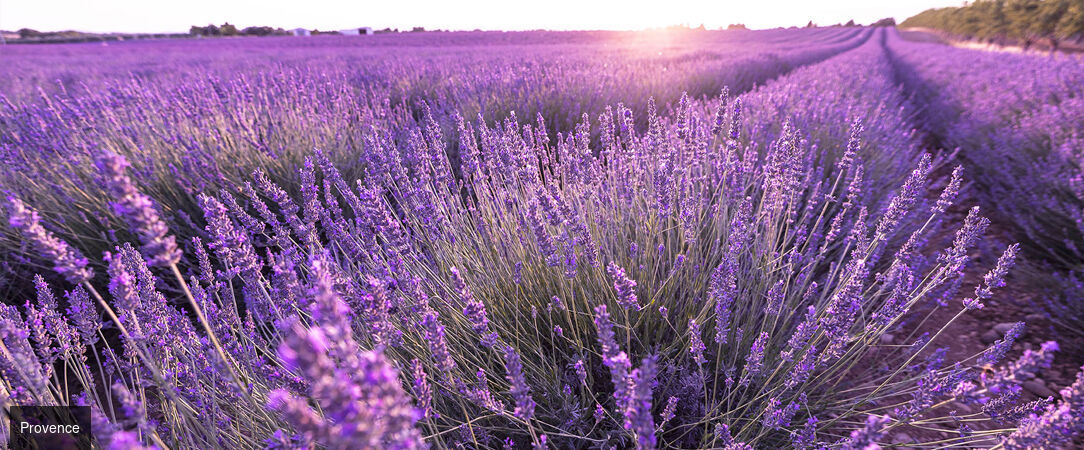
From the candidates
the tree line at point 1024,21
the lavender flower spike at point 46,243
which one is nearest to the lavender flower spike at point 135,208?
the lavender flower spike at point 46,243

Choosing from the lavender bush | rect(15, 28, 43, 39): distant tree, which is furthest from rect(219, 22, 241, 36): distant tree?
the lavender bush

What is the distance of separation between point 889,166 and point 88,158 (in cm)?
516

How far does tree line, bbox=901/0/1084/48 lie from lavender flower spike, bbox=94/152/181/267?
33.5 meters

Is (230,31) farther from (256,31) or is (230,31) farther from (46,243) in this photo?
(46,243)

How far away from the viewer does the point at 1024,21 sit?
26.5m

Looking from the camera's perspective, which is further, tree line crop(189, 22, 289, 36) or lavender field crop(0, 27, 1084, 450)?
tree line crop(189, 22, 289, 36)

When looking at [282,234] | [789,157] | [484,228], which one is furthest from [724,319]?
[282,234]

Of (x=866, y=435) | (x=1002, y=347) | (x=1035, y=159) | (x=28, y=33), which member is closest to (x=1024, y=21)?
(x=1035, y=159)

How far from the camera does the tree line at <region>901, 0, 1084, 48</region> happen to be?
2220 cm

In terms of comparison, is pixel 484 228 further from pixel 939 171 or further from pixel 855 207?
pixel 939 171

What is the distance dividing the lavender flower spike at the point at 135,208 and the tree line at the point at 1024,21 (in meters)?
33.5

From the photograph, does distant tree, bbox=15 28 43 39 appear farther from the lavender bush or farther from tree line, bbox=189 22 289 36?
the lavender bush

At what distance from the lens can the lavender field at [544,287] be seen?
0.81 metres

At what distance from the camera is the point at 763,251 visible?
168 centimetres
